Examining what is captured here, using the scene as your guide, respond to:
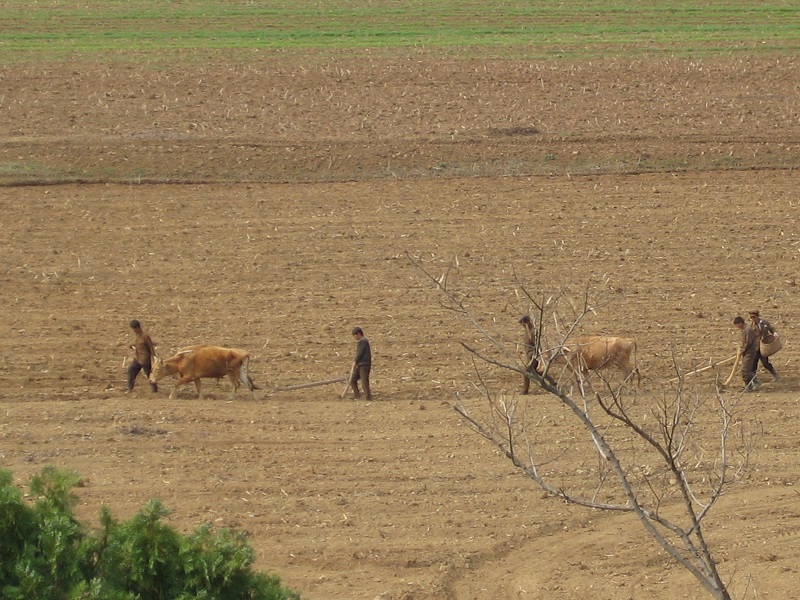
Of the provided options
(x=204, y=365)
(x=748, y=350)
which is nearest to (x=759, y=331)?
(x=748, y=350)

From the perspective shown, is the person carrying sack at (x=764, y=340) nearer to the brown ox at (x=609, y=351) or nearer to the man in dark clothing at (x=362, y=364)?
the brown ox at (x=609, y=351)

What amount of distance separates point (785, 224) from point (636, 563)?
13.8 metres

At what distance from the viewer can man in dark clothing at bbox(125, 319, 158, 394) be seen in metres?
21.5

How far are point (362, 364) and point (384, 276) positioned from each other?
16.5ft

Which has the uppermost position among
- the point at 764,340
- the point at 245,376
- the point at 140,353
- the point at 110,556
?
the point at 764,340

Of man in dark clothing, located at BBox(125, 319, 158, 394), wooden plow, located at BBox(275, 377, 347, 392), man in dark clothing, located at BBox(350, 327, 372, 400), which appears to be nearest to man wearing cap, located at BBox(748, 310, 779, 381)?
man in dark clothing, located at BBox(350, 327, 372, 400)

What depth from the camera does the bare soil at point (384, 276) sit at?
675 inches

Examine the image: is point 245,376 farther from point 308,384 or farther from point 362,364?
point 362,364

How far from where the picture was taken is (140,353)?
21.6m

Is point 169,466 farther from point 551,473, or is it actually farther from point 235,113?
point 235,113

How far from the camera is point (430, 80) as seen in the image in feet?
127

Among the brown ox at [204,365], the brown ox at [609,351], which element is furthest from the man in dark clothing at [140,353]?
the brown ox at [609,351]

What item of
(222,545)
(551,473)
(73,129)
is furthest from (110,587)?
(73,129)

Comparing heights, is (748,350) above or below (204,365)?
above
